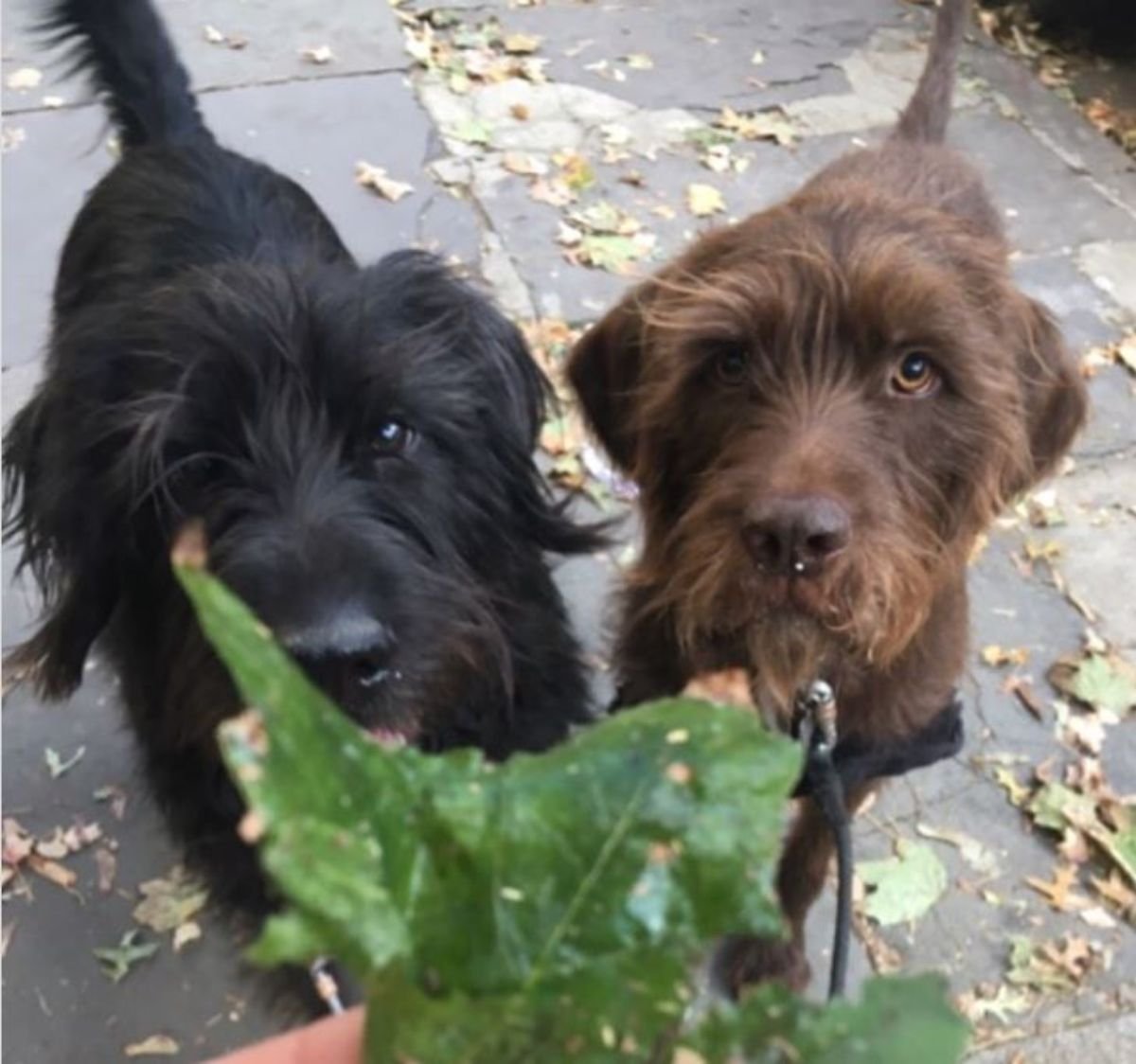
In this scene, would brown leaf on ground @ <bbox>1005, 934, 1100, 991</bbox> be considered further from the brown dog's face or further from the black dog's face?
the black dog's face

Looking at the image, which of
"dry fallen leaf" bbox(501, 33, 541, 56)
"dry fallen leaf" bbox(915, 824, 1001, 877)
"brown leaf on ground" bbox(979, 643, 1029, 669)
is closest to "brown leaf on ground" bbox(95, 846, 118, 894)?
"dry fallen leaf" bbox(915, 824, 1001, 877)

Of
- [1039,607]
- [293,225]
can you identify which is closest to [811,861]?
[1039,607]

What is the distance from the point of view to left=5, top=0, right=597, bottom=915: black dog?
6.64 ft

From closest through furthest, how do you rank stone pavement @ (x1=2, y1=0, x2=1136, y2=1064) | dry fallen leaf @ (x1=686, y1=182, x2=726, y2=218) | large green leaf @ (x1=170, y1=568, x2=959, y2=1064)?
large green leaf @ (x1=170, y1=568, x2=959, y2=1064), stone pavement @ (x1=2, y1=0, x2=1136, y2=1064), dry fallen leaf @ (x1=686, y1=182, x2=726, y2=218)

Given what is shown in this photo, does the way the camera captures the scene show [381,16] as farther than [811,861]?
Yes

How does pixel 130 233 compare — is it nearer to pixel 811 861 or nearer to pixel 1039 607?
pixel 811 861

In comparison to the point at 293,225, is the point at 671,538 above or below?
below

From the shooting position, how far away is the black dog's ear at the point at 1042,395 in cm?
241

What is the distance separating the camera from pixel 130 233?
2.86 m

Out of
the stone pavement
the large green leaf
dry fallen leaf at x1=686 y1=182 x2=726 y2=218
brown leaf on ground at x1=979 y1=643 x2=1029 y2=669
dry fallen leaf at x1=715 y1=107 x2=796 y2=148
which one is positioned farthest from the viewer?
dry fallen leaf at x1=715 y1=107 x2=796 y2=148

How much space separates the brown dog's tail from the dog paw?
2071 mm

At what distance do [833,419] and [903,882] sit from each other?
4.91 ft

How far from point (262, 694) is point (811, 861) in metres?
2.53

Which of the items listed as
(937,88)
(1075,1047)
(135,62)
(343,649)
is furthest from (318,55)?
(1075,1047)
